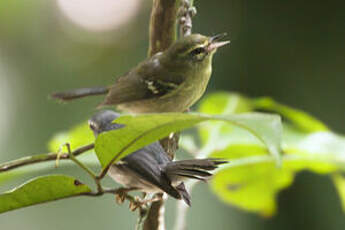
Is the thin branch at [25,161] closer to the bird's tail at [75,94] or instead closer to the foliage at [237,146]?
the foliage at [237,146]

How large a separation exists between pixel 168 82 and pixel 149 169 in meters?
0.51

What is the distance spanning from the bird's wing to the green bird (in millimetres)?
286

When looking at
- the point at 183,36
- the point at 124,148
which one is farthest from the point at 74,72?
the point at 124,148

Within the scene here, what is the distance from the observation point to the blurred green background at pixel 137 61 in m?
2.96

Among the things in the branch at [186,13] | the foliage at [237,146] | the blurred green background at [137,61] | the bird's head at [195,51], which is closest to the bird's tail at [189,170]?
the foliage at [237,146]

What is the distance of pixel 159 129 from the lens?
33.7 inches

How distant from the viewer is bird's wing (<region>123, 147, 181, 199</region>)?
1053mm

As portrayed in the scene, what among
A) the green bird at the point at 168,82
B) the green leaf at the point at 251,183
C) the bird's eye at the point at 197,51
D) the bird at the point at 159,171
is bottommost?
the green leaf at the point at 251,183

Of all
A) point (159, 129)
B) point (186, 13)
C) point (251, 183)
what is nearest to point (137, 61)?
point (251, 183)

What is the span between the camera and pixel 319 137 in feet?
6.25

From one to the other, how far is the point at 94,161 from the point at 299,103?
6.87 feet

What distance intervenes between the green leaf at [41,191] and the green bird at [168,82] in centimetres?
55

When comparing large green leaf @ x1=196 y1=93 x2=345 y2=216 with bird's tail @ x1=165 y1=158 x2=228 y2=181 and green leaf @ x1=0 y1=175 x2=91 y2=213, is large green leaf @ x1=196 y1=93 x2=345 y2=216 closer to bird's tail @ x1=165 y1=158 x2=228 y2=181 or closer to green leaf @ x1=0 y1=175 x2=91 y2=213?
bird's tail @ x1=165 y1=158 x2=228 y2=181

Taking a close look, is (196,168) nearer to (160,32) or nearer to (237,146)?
(160,32)
